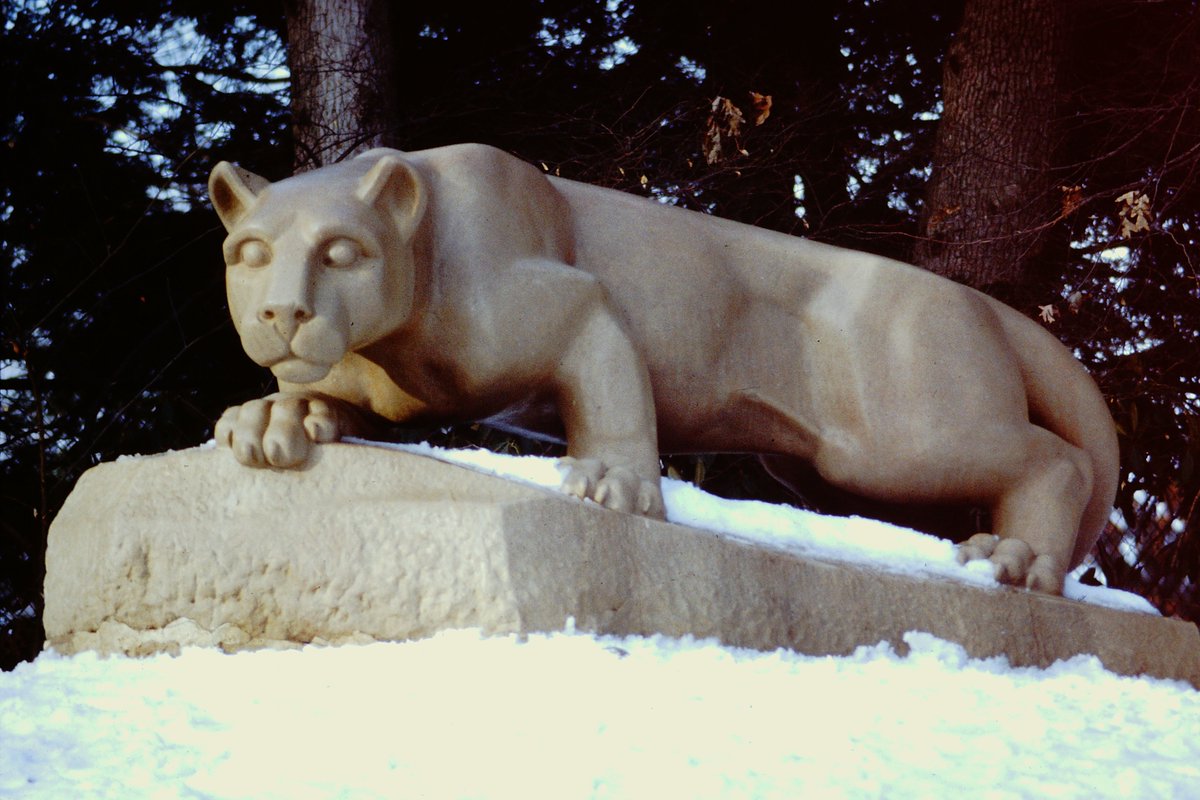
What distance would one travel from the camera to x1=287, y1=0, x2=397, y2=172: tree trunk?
5516mm

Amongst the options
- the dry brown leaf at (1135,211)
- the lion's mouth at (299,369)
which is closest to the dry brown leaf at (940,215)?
the dry brown leaf at (1135,211)

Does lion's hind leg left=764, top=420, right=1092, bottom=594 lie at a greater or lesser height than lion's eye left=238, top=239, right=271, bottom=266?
lesser

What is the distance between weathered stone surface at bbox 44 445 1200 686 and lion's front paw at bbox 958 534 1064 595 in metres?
0.26

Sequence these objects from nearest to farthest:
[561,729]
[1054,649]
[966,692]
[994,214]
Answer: [561,729], [966,692], [1054,649], [994,214]

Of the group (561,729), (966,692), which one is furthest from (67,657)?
(966,692)

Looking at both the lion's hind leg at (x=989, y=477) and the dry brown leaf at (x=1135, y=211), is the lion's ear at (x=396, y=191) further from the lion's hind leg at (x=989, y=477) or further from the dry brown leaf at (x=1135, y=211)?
the dry brown leaf at (x=1135, y=211)

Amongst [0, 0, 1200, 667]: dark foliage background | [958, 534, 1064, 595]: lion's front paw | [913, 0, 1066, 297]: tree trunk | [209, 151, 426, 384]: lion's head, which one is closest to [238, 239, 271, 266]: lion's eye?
[209, 151, 426, 384]: lion's head

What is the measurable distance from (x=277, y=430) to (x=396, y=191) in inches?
21.4

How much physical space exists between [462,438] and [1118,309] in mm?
2858

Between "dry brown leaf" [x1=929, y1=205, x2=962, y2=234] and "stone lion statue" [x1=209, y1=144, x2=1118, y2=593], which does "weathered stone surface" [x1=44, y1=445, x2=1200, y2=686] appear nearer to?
"stone lion statue" [x1=209, y1=144, x2=1118, y2=593]

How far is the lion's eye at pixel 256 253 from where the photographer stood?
284 cm

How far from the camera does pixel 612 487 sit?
283 cm

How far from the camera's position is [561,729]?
83.7 inches

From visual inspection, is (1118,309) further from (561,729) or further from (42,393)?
(561,729)
